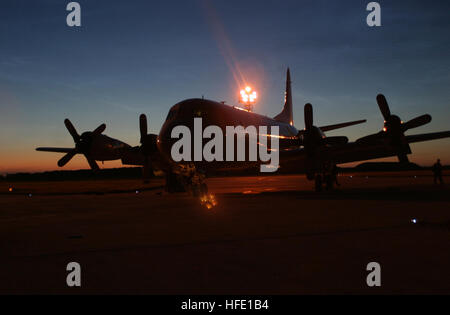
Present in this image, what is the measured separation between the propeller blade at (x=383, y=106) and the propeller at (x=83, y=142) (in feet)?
55.4

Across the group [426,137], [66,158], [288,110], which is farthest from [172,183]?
[288,110]

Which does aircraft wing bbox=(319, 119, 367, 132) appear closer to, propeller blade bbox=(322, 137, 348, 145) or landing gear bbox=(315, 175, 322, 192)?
landing gear bbox=(315, 175, 322, 192)

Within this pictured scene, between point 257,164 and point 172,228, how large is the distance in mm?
11676

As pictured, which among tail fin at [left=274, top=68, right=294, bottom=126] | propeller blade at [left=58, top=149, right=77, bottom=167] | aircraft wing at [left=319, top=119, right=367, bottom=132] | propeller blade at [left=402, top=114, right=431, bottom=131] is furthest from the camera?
tail fin at [left=274, top=68, right=294, bottom=126]

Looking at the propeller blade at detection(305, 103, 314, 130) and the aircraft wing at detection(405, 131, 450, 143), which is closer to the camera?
the propeller blade at detection(305, 103, 314, 130)

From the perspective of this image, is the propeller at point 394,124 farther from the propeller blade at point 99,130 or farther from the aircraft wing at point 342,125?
the propeller blade at point 99,130

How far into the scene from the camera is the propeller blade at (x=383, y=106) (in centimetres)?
2180

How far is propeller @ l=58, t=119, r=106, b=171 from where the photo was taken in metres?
24.8

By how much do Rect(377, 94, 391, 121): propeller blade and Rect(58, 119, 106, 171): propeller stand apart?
55.4 ft

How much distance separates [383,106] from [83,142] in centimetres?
1832

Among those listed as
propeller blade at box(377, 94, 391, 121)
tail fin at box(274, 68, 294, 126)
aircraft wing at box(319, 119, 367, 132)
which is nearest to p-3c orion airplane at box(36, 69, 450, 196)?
propeller blade at box(377, 94, 391, 121)

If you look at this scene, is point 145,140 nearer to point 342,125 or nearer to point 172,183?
point 172,183
